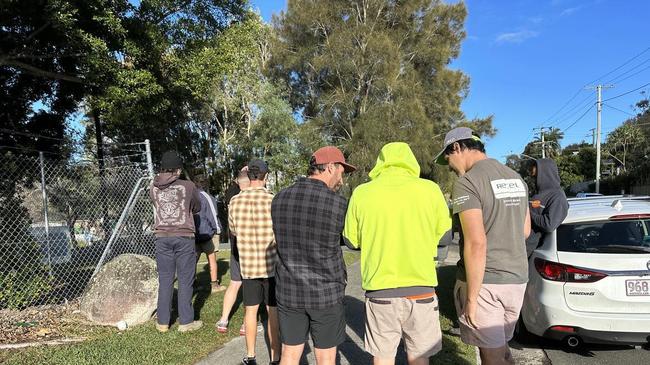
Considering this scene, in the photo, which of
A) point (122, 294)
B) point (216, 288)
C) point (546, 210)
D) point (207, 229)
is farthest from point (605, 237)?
point (216, 288)

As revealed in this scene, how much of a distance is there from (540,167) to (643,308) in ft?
5.34

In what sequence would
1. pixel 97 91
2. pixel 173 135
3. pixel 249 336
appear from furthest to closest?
pixel 173 135 → pixel 97 91 → pixel 249 336

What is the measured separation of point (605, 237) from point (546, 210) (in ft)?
2.02

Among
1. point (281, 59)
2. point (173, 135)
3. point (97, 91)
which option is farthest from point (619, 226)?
point (281, 59)

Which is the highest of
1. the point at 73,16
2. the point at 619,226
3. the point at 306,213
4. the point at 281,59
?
the point at 281,59

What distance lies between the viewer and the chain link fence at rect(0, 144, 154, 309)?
21.6ft

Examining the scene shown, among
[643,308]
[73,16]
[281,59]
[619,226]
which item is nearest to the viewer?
[643,308]

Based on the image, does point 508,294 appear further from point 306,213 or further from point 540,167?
point 540,167

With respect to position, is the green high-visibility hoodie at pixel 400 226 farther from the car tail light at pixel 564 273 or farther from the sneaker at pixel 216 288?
the sneaker at pixel 216 288

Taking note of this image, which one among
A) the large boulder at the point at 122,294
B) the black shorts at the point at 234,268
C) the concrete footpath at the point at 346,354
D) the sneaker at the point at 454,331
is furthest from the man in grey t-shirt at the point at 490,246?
the large boulder at the point at 122,294

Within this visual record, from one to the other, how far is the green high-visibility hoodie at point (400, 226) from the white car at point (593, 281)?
2.05m

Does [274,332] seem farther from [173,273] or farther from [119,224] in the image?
[119,224]

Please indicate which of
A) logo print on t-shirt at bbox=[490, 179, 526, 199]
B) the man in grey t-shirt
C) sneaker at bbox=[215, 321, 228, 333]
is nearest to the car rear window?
the man in grey t-shirt

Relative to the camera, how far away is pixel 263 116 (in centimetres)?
2766
